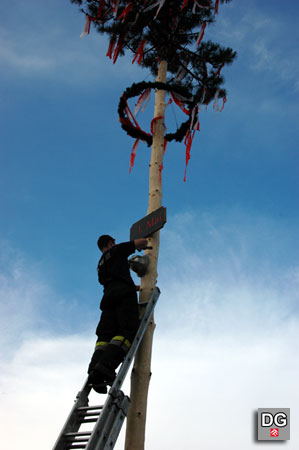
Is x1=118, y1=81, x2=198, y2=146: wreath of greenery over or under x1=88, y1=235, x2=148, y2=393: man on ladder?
over

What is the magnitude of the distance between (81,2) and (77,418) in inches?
281

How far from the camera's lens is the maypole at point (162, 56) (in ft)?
22.4

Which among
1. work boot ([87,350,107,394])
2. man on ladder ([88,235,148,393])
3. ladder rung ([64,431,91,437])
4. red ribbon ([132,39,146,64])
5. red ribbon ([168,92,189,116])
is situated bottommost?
ladder rung ([64,431,91,437])

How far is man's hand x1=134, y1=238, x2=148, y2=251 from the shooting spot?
516cm

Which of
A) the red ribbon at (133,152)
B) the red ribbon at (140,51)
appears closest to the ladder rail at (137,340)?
the red ribbon at (133,152)

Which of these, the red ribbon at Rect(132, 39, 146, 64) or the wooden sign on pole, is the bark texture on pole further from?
the red ribbon at Rect(132, 39, 146, 64)

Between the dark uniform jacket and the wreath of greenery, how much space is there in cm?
265

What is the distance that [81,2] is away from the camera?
26.0 ft

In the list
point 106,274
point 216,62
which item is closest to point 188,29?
point 216,62

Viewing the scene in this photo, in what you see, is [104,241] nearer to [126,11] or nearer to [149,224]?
[149,224]

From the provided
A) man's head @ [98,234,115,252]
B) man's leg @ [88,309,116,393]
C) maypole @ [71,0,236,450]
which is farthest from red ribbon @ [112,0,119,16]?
man's leg @ [88,309,116,393]

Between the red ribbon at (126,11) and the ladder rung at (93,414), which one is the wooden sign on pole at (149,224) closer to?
the ladder rung at (93,414)

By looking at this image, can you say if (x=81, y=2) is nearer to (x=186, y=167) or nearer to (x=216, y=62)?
(x=216, y=62)

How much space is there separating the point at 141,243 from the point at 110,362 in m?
1.56
